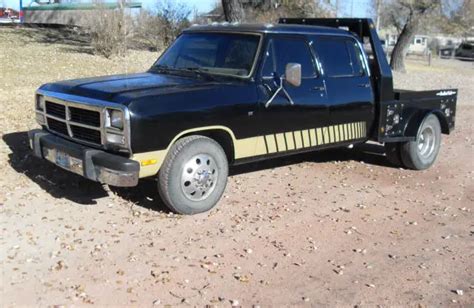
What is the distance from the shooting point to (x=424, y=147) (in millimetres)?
8859

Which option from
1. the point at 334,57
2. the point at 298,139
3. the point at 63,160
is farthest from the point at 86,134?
the point at 334,57

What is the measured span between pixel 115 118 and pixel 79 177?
186 centimetres

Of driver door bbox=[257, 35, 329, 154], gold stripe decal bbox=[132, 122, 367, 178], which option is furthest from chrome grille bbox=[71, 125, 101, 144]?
driver door bbox=[257, 35, 329, 154]

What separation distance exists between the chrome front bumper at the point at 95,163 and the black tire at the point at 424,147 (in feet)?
14.9

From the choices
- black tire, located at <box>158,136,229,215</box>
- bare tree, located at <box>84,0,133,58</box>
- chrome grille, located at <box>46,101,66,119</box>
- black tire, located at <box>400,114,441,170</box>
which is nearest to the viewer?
black tire, located at <box>158,136,229,215</box>

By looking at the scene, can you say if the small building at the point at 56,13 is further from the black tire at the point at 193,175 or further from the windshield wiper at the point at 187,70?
the black tire at the point at 193,175

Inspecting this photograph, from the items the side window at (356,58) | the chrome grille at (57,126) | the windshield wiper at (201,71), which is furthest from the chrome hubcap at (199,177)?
the side window at (356,58)

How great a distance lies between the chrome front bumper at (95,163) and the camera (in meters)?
5.35

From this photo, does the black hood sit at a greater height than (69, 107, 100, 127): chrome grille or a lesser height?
greater

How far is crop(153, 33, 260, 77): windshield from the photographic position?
6621 millimetres

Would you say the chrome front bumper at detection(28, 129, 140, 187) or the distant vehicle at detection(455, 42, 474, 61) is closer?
the chrome front bumper at detection(28, 129, 140, 187)

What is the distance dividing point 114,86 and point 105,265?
6.30 feet

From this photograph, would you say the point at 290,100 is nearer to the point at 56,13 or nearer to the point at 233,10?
the point at 233,10

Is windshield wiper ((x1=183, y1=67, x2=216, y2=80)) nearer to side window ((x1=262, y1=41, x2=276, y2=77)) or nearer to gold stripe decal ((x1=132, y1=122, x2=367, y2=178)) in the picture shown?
side window ((x1=262, y1=41, x2=276, y2=77))
